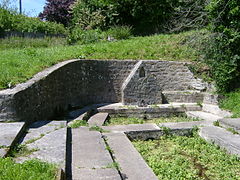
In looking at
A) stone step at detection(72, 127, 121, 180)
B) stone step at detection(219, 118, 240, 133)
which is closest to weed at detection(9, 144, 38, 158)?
stone step at detection(72, 127, 121, 180)

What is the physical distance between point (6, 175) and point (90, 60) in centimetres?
606

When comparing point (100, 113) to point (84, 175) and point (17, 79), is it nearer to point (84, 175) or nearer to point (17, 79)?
point (17, 79)

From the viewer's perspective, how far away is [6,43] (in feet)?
36.6

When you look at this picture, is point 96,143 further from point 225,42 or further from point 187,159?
point 225,42

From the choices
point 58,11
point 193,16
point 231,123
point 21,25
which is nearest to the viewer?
point 231,123

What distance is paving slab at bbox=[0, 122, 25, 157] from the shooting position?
3.47 meters

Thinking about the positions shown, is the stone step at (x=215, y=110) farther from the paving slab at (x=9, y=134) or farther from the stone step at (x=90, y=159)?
the paving slab at (x=9, y=134)

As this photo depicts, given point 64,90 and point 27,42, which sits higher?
point 27,42

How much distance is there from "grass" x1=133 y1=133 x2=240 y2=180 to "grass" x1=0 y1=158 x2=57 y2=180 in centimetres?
166

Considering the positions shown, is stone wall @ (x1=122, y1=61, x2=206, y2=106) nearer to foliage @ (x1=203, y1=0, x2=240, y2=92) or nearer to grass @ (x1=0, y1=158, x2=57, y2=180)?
foliage @ (x1=203, y1=0, x2=240, y2=92)

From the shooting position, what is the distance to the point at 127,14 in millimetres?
15672

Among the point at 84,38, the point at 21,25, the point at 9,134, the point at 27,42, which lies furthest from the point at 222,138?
the point at 21,25

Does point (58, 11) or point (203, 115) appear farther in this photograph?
point (58, 11)

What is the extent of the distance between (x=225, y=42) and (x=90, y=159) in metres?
5.86
